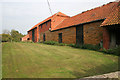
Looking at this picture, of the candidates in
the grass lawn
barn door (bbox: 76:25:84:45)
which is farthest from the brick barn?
the grass lawn

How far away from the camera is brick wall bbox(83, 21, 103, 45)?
29.5 feet

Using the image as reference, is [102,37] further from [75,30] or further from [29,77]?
[29,77]

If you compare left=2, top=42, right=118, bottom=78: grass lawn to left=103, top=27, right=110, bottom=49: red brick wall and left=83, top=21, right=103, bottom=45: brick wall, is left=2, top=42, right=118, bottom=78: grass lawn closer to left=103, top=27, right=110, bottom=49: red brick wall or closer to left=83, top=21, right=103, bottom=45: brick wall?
left=103, top=27, right=110, bottom=49: red brick wall

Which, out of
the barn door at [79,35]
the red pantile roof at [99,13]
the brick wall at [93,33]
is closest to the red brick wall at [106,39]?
the brick wall at [93,33]

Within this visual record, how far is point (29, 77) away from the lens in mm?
2486

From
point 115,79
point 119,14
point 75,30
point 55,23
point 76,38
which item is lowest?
point 115,79

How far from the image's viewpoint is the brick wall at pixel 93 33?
898cm

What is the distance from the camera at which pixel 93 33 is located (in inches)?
381

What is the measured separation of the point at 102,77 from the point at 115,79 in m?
0.40

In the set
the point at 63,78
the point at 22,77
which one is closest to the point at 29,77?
the point at 22,77

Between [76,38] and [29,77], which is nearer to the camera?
[29,77]

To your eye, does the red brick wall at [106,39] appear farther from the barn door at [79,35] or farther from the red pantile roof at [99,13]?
the barn door at [79,35]

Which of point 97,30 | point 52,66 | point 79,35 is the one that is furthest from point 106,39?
point 52,66

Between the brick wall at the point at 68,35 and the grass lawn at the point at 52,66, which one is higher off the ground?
the brick wall at the point at 68,35
